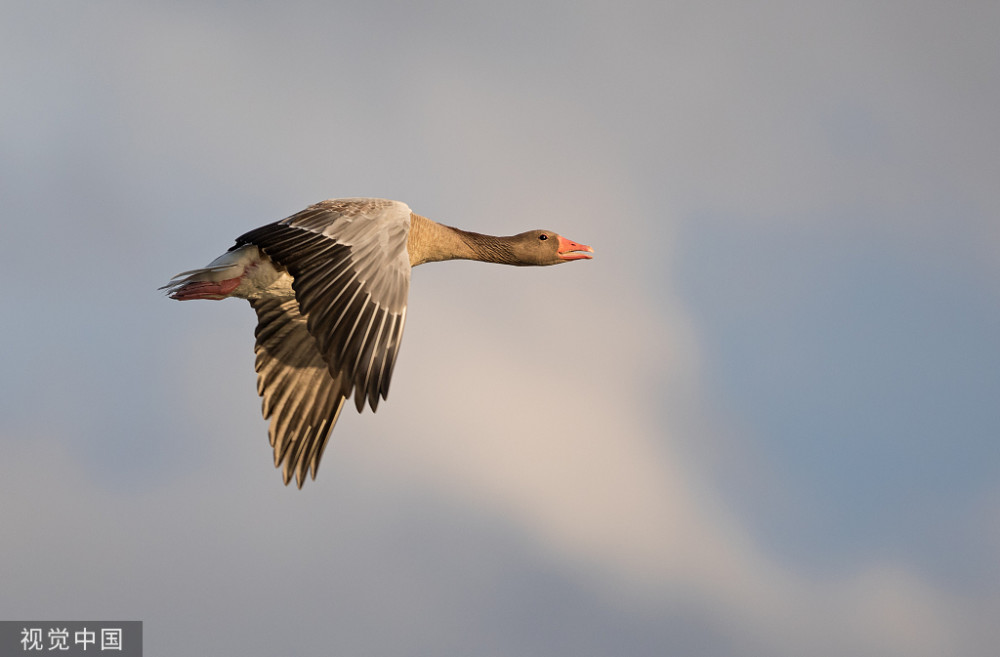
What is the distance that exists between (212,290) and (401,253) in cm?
413

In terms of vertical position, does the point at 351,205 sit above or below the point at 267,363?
above

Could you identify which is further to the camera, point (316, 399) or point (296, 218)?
point (316, 399)

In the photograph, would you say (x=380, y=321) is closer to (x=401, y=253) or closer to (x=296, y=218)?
(x=401, y=253)

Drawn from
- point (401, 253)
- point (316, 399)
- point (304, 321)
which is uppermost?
point (401, 253)

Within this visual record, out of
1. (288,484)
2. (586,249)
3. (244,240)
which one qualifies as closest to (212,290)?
(244,240)

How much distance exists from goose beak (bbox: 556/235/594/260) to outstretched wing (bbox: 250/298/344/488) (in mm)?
5334

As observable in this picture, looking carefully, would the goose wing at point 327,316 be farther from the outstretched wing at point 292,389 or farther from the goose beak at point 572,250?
the goose beak at point 572,250

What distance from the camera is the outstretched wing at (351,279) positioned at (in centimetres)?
1452

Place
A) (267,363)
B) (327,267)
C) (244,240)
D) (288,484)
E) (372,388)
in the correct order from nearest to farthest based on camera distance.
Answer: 1. (372,388)
2. (327,267)
3. (244,240)
4. (288,484)
5. (267,363)

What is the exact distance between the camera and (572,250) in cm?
2181

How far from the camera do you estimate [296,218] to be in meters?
17.2

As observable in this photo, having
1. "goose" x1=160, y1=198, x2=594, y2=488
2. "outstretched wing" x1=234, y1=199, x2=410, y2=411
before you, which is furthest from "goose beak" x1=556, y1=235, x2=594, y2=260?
"outstretched wing" x1=234, y1=199, x2=410, y2=411

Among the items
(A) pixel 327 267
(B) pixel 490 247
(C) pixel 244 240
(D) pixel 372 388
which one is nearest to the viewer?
(D) pixel 372 388

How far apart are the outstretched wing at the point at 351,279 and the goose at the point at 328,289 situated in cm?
2
